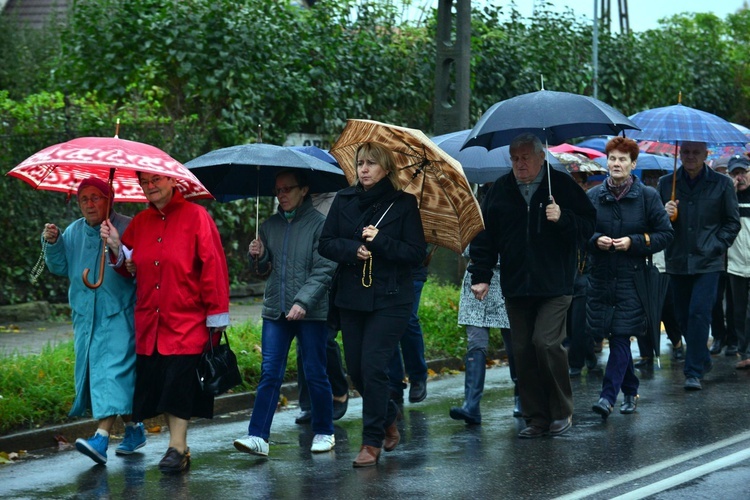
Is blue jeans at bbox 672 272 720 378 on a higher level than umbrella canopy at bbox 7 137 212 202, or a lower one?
lower

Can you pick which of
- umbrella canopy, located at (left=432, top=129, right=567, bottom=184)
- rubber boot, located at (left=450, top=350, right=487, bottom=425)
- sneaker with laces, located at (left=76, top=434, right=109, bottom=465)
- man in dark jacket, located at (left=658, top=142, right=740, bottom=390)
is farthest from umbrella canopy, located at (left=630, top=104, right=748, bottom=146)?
sneaker with laces, located at (left=76, top=434, right=109, bottom=465)

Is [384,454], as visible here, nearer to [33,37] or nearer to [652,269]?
[652,269]

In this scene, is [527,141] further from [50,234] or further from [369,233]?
[50,234]

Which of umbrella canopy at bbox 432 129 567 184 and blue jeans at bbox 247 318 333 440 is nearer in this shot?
blue jeans at bbox 247 318 333 440

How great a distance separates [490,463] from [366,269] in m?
1.36

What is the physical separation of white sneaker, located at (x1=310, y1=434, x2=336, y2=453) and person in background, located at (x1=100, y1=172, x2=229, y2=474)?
2.72ft

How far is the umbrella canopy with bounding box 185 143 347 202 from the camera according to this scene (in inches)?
299

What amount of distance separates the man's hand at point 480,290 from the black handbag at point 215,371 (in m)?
1.77

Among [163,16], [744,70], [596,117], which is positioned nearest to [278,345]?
[596,117]

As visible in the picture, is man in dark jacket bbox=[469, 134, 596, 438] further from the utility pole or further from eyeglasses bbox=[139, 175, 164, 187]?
the utility pole

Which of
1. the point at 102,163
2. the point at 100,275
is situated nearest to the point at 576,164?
the point at 100,275

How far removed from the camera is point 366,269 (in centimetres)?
729

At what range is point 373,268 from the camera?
24.0 feet

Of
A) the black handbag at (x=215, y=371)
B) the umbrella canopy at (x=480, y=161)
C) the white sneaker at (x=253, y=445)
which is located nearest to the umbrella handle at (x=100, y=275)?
the black handbag at (x=215, y=371)
